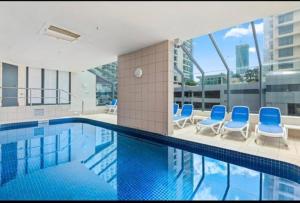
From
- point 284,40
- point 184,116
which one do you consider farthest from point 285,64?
point 184,116

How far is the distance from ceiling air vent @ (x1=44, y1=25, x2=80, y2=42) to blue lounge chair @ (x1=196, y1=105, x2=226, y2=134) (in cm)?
401

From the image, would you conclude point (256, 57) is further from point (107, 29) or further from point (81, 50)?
point (81, 50)

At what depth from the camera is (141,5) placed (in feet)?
9.02

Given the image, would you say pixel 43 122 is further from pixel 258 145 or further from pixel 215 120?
pixel 258 145

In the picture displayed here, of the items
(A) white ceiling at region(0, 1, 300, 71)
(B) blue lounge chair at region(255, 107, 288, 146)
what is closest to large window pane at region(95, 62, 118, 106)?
(A) white ceiling at region(0, 1, 300, 71)

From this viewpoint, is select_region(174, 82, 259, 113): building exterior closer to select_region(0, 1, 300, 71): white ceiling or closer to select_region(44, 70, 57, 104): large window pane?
select_region(0, 1, 300, 71): white ceiling

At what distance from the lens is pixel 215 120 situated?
5.16 m

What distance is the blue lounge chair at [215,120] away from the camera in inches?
188

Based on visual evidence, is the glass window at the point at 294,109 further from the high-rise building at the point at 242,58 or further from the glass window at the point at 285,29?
the glass window at the point at 285,29

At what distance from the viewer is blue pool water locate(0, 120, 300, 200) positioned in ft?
7.58

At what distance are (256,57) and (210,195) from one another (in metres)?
4.80

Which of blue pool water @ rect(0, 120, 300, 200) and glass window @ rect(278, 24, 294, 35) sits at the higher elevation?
glass window @ rect(278, 24, 294, 35)

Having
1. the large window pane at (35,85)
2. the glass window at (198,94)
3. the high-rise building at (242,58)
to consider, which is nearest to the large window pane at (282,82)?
the high-rise building at (242,58)

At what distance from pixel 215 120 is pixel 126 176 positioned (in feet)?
11.1
